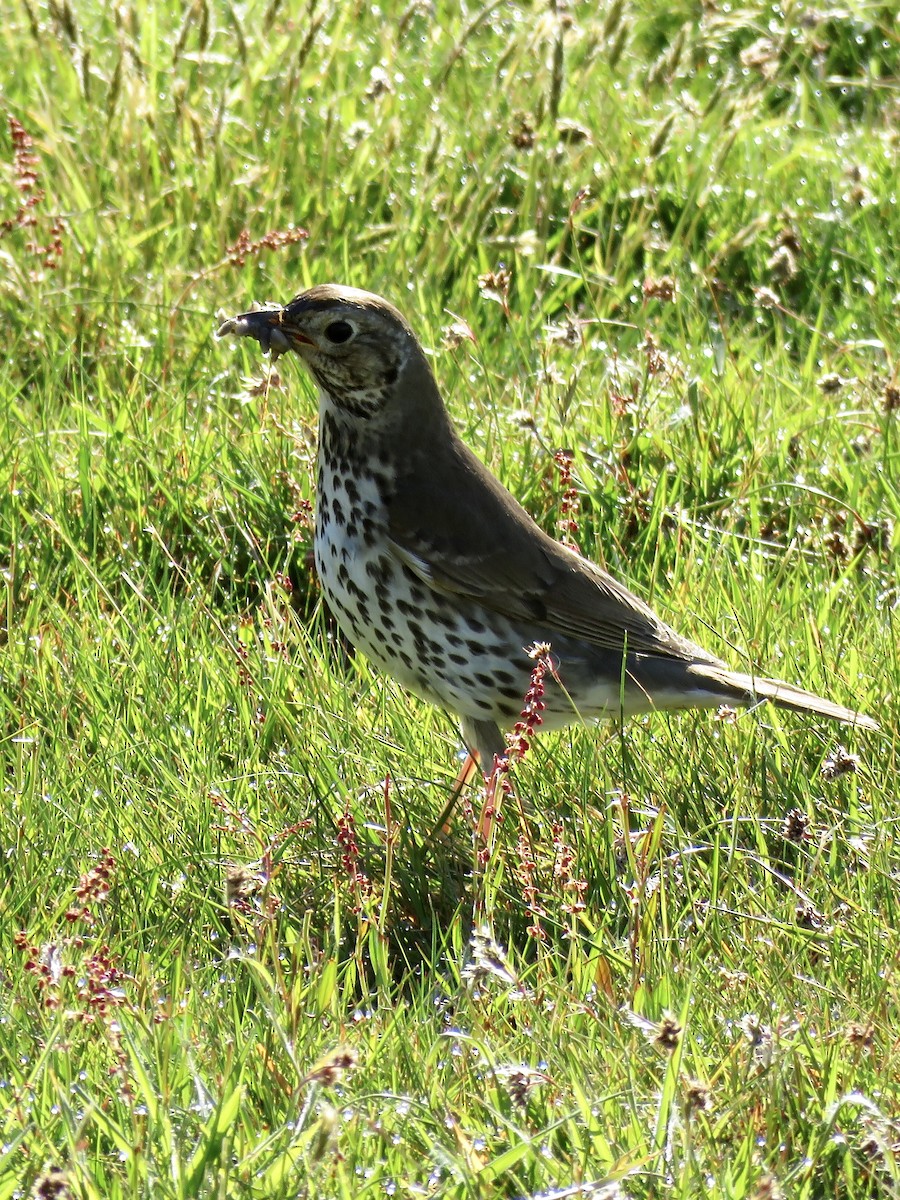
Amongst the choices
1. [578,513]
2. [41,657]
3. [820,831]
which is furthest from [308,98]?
[820,831]

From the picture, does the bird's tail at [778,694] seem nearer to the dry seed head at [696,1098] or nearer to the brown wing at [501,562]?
the brown wing at [501,562]

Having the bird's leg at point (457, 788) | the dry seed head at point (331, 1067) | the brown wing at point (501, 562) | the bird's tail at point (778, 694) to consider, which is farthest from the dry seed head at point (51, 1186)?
the bird's tail at point (778, 694)

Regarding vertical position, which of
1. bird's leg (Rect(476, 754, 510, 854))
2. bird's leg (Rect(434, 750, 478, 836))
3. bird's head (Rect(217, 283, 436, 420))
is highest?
bird's head (Rect(217, 283, 436, 420))

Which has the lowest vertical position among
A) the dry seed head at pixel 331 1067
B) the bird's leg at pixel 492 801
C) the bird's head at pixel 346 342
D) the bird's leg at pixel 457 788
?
the bird's leg at pixel 457 788

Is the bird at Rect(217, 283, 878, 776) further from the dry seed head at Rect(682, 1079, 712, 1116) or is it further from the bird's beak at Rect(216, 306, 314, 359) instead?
the dry seed head at Rect(682, 1079, 712, 1116)

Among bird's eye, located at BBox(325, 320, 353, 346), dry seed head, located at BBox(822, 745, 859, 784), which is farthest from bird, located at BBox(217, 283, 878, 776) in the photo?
dry seed head, located at BBox(822, 745, 859, 784)

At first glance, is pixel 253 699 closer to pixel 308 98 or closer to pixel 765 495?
pixel 765 495

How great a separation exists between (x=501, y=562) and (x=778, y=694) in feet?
2.53

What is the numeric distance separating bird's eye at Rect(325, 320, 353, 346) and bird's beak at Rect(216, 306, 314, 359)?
2.0 inches

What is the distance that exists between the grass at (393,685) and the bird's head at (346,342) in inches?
28.8

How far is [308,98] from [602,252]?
149cm

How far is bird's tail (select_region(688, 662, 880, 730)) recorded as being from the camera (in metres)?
4.16

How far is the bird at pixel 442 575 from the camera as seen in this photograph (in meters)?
→ 4.23

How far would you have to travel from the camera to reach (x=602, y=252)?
6906mm
